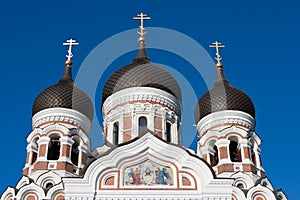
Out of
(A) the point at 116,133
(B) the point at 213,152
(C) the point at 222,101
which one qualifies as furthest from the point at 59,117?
(C) the point at 222,101

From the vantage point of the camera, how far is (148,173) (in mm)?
12297

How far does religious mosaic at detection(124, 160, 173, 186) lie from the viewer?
12.1 meters

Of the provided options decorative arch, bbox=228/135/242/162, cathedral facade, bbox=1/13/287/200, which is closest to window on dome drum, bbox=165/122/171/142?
cathedral facade, bbox=1/13/287/200

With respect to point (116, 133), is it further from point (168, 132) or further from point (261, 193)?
point (261, 193)

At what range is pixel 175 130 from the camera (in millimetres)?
17234

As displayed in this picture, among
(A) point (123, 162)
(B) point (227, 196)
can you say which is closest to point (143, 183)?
(A) point (123, 162)

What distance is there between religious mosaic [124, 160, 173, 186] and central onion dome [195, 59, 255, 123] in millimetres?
5782

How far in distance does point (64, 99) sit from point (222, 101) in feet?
18.4

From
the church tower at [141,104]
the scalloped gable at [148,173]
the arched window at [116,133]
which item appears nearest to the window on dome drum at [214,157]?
the church tower at [141,104]

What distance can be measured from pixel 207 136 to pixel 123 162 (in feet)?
18.5

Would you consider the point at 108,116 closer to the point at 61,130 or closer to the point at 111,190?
the point at 61,130

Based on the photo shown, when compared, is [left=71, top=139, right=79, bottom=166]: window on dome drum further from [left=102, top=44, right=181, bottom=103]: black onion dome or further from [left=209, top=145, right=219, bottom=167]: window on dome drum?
[left=209, top=145, right=219, bottom=167]: window on dome drum

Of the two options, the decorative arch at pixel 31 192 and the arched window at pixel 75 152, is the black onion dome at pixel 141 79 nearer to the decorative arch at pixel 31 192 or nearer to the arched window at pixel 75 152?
the arched window at pixel 75 152

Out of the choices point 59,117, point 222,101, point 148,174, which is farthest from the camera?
point 222,101
